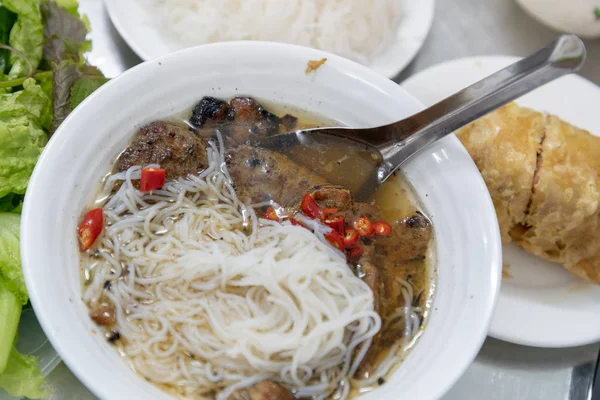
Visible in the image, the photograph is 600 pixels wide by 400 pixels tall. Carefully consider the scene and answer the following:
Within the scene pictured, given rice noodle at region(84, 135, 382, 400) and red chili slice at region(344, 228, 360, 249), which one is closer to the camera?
rice noodle at region(84, 135, 382, 400)

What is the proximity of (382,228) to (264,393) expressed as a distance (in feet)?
2.76

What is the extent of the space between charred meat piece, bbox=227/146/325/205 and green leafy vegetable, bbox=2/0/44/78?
1249 millimetres

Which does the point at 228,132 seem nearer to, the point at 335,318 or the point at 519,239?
the point at 335,318

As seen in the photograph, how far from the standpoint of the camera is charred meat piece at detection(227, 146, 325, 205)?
2312 millimetres

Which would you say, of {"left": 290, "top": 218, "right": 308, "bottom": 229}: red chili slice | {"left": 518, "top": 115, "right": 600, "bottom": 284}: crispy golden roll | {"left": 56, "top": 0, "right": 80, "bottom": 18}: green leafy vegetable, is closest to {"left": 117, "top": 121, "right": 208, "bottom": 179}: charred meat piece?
{"left": 290, "top": 218, "right": 308, "bottom": 229}: red chili slice

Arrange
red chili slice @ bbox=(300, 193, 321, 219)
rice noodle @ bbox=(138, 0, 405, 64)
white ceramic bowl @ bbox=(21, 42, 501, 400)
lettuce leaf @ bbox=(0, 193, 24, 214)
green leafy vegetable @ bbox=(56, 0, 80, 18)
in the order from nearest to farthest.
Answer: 1. white ceramic bowl @ bbox=(21, 42, 501, 400)
2. red chili slice @ bbox=(300, 193, 321, 219)
3. lettuce leaf @ bbox=(0, 193, 24, 214)
4. green leafy vegetable @ bbox=(56, 0, 80, 18)
5. rice noodle @ bbox=(138, 0, 405, 64)

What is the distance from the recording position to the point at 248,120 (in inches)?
92.7

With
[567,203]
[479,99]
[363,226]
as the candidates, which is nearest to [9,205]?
[363,226]

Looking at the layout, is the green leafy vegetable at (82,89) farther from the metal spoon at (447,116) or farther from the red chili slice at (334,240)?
the red chili slice at (334,240)

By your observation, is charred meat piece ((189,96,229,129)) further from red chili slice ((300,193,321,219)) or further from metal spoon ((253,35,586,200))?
red chili slice ((300,193,321,219))

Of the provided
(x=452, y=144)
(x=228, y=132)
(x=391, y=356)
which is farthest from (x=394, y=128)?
(x=391, y=356)

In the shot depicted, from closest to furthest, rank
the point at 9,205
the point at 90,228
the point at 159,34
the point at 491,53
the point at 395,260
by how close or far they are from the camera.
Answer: the point at 90,228 → the point at 395,260 → the point at 9,205 → the point at 159,34 → the point at 491,53

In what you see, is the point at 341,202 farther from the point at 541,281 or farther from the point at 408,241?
the point at 541,281

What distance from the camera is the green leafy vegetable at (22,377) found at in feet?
7.16
